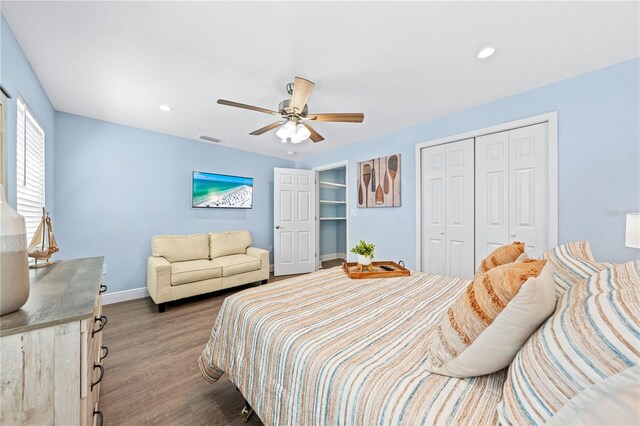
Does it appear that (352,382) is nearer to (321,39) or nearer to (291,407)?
(291,407)

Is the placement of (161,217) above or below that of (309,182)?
below

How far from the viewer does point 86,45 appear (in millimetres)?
1670

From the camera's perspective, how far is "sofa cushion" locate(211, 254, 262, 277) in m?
3.33

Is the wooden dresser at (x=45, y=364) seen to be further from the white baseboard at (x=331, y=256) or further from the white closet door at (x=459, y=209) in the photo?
the white baseboard at (x=331, y=256)

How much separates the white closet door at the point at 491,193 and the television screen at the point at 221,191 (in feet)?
11.8

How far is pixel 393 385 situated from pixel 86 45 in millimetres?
2745

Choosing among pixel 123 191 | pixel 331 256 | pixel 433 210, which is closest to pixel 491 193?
pixel 433 210

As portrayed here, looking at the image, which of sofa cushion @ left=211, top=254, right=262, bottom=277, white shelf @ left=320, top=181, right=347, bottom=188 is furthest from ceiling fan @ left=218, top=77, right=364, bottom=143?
white shelf @ left=320, top=181, right=347, bottom=188

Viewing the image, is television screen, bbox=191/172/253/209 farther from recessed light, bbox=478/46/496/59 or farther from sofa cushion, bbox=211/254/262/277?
recessed light, bbox=478/46/496/59

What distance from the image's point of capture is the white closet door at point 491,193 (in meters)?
2.51

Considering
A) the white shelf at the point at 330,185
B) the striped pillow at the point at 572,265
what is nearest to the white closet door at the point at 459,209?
the striped pillow at the point at 572,265

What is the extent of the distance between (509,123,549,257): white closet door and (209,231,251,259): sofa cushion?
370 cm

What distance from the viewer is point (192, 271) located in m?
3.01

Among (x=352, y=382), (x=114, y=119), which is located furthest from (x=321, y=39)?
(x=114, y=119)
